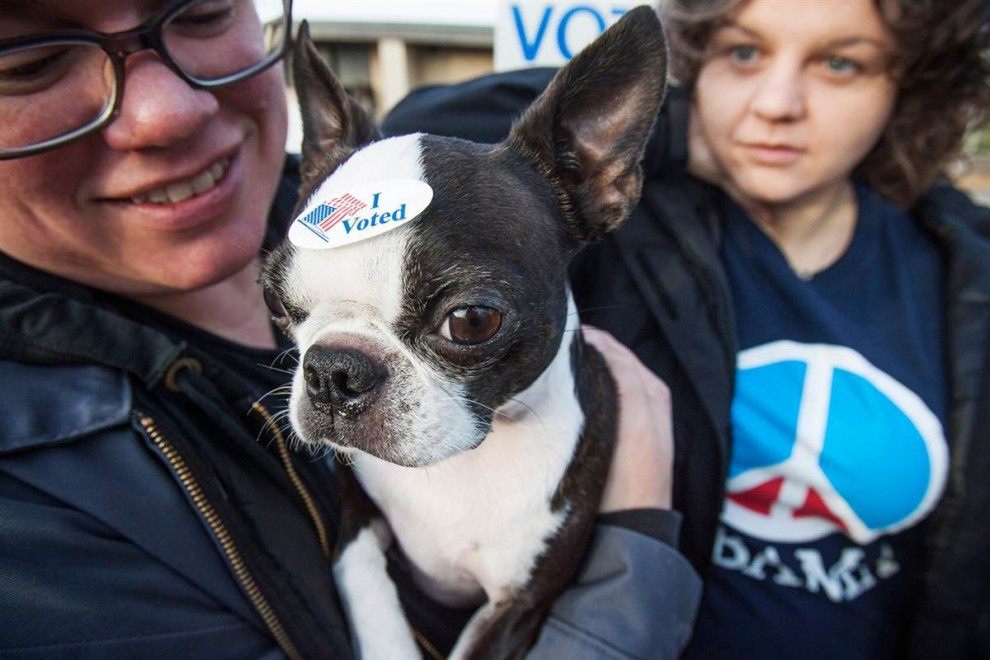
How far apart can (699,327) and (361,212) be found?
0.82 meters

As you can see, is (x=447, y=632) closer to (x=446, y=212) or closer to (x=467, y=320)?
(x=467, y=320)

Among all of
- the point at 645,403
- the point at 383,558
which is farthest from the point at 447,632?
the point at 645,403

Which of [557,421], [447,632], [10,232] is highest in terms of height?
[10,232]

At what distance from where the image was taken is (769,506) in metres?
1.50

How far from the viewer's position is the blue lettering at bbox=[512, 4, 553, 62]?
7.46ft

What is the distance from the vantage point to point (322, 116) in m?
1.25

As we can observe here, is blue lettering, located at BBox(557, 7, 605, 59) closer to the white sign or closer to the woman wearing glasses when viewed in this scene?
the white sign

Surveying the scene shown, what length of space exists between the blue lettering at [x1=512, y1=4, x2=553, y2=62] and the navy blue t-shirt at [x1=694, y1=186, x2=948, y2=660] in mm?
1128

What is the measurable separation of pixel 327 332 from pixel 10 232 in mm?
527

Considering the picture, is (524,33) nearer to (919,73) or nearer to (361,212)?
(919,73)

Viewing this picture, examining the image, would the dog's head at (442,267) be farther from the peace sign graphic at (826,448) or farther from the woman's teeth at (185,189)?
the peace sign graphic at (826,448)

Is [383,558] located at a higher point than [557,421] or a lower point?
lower

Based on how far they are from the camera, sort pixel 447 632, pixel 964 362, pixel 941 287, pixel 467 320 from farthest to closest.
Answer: pixel 941 287 → pixel 964 362 → pixel 447 632 → pixel 467 320

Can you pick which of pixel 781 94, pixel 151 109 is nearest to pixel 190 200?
pixel 151 109
